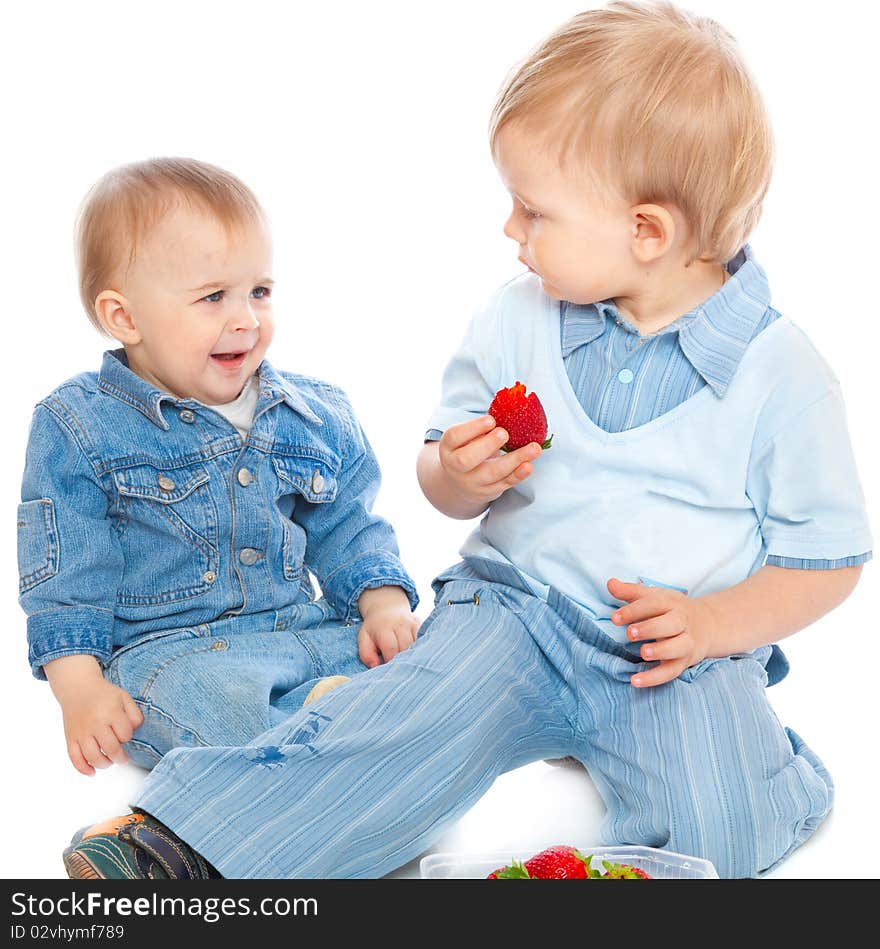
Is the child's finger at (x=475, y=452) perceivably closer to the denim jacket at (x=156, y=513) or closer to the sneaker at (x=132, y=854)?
the denim jacket at (x=156, y=513)

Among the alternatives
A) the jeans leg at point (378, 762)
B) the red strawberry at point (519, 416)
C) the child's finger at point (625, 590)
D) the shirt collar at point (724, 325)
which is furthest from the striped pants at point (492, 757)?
the shirt collar at point (724, 325)

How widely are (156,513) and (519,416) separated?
1.67 feet

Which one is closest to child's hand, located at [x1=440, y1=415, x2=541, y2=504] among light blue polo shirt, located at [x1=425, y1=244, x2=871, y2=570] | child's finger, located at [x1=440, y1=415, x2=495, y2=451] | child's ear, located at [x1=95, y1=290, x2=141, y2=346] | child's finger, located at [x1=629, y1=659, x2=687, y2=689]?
child's finger, located at [x1=440, y1=415, x2=495, y2=451]

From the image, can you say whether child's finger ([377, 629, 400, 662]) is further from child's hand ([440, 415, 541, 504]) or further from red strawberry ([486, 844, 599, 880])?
red strawberry ([486, 844, 599, 880])

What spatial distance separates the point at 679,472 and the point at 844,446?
0.18 m

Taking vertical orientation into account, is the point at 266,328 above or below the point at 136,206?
below

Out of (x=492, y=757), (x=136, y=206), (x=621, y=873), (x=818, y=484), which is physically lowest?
(x=621, y=873)

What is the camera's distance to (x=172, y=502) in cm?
184

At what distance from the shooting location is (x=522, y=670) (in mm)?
1686

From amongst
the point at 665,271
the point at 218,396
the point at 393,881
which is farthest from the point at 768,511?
the point at 218,396

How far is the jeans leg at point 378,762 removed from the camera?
1.49 metres

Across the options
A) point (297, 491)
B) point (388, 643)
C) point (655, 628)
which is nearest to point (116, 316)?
point (297, 491)

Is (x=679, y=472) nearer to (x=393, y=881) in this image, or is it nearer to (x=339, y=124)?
(x=393, y=881)

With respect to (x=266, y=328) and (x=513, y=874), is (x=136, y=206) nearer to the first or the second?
(x=266, y=328)
